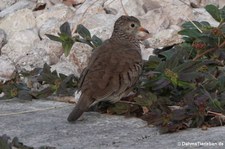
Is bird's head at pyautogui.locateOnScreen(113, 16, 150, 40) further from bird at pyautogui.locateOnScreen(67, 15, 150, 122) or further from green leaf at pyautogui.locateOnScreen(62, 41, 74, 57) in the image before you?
green leaf at pyautogui.locateOnScreen(62, 41, 74, 57)

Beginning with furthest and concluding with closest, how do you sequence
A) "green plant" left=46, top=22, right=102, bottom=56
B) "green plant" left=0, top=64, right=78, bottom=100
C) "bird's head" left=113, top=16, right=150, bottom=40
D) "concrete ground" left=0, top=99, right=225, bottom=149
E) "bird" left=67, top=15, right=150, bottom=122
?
"bird's head" left=113, top=16, right=150, bottom=40 → "green plant" left=46, top=22, right=102, bottom=56 → "green plant" left=0, top=64, right=78, bottom=100 → "bird" left=67, top=15, right=150, bottom=122 → "concrete ground" left=0, top=99, right=225, bottom=149

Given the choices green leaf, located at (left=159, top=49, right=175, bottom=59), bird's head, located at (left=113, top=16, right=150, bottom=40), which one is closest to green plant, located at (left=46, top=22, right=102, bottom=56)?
bird's head, located at (left=113, top=16, right=150, bottom=40)

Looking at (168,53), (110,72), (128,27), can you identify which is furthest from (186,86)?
(128,27)

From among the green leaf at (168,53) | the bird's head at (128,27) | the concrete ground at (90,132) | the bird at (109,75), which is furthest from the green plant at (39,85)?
the green leaf at (168,53)

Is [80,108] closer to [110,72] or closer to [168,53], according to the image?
[110,72]

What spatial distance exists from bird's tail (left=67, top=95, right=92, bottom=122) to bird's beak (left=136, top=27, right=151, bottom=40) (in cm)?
144

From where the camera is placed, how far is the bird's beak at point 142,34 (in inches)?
317

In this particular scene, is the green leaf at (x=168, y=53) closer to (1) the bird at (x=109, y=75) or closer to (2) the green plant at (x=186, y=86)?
(2) the green plant at (x=186, y=86)

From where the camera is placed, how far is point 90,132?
21.0ft

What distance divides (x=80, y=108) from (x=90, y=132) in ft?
1.07

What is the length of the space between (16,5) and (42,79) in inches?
101

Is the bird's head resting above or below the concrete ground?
above

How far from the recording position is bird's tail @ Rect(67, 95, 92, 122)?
6.62 m

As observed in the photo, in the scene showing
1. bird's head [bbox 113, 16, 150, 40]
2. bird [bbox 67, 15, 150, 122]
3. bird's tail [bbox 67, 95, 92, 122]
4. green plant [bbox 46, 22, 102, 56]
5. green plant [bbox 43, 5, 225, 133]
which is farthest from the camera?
bird's head [bbox 113, 16, 150, 40]
